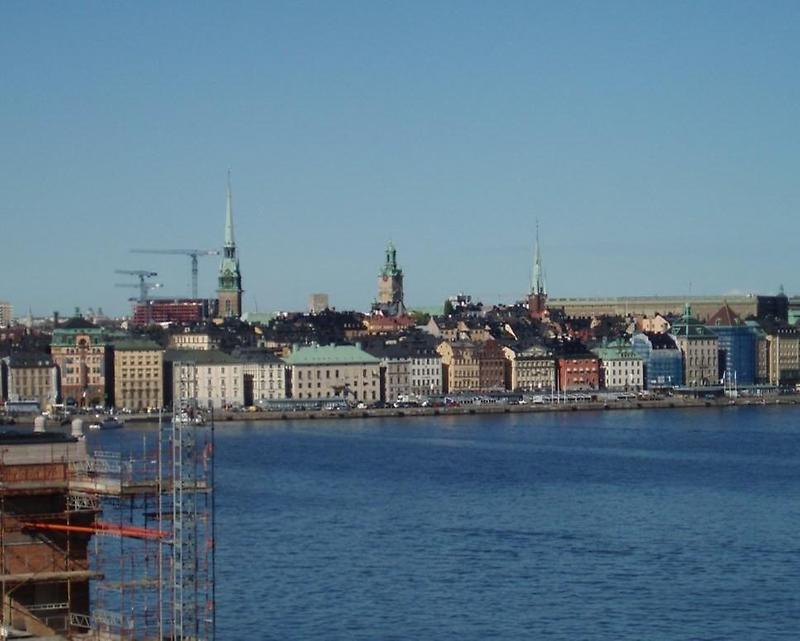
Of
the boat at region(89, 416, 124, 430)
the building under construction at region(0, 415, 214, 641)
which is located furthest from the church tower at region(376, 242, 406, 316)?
the building under construction at region(0, 415, 214, 641)

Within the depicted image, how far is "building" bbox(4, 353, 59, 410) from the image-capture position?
59.0 metres

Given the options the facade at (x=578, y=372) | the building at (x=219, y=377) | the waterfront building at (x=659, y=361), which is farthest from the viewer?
the waterfront building at (x=659, y=361)

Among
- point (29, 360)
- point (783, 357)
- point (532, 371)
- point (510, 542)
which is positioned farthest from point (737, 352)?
point (510, 542)

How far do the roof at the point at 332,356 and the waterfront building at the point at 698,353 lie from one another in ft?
37.5

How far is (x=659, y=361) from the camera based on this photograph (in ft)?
221

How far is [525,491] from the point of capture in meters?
27.8

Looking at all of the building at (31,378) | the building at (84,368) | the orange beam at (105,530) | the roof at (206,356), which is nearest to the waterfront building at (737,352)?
the roof at (206,356)

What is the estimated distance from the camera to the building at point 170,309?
10162cm

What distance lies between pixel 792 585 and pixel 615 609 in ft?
6.90

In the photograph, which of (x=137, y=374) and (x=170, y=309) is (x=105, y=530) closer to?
(x=137, y=374)

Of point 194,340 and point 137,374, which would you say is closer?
point 137,374

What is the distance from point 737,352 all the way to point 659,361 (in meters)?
3.65

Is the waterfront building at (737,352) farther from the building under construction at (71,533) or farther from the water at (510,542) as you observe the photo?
the building under construction at (71,533)

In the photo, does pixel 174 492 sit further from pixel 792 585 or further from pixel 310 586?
pixel 792 585
